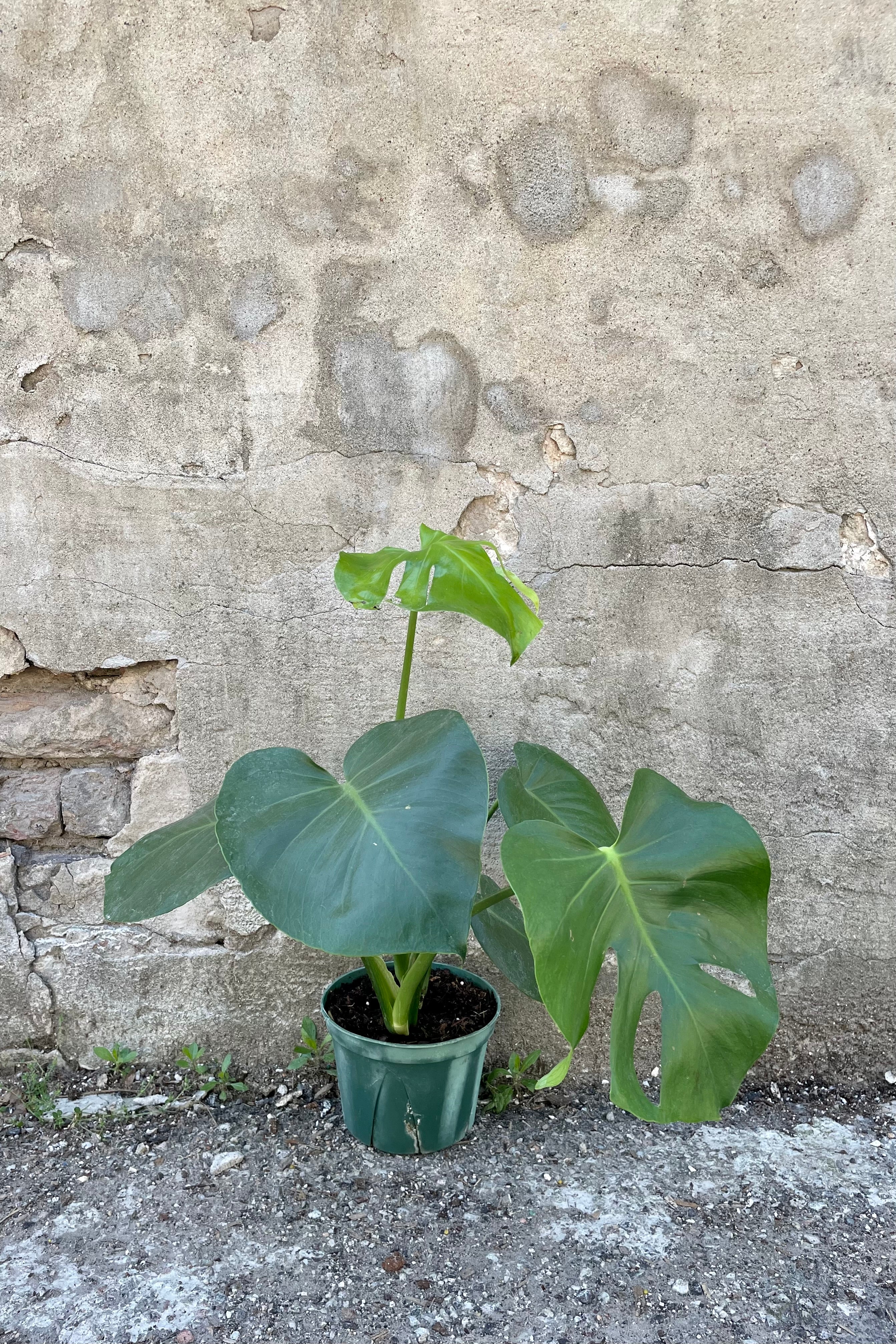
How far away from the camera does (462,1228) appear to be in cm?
136

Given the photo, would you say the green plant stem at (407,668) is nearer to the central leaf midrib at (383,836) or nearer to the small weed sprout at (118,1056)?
the central leaf midrib at (383,836)

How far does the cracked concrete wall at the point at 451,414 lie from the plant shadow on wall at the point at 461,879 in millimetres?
293

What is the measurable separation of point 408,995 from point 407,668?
0.52 m

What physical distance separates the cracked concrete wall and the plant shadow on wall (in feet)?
0.96

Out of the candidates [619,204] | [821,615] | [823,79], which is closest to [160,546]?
[619,204]

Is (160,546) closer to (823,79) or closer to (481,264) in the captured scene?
(481,264)

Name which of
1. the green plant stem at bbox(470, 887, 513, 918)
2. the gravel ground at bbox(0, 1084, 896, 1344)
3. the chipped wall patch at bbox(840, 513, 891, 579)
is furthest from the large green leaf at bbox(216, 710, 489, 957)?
the chipped wall patch at bbox(840, 513, 891, 579)

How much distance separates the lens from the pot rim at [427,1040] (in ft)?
4.54

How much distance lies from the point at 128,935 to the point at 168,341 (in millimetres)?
1082

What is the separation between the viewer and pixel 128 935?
1.69 meters

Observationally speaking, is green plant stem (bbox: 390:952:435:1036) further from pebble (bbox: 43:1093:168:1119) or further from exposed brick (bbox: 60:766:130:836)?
exposed brick (bbox: 60:766:130:836)

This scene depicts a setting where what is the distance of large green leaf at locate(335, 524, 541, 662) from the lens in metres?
1.25

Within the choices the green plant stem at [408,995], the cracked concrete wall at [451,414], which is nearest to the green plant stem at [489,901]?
the green plant stem at [408,995]

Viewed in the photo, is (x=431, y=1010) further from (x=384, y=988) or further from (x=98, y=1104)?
(x=98, y=1104)
